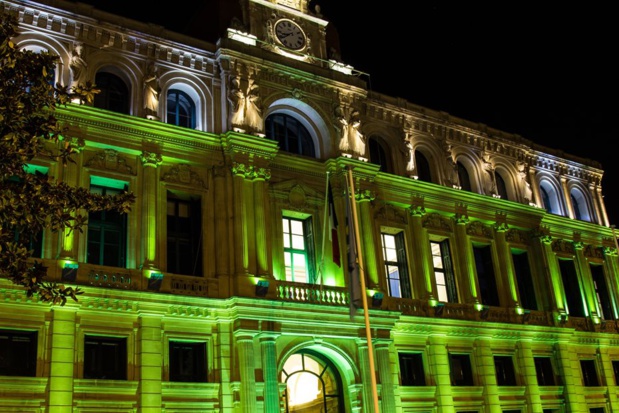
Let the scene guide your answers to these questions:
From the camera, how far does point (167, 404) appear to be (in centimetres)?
2514

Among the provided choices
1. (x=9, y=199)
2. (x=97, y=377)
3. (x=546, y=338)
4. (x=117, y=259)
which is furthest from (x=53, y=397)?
(x=546, y=338)

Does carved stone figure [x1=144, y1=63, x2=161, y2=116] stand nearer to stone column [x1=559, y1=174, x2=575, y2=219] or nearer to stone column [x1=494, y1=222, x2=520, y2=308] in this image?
stone column [x1=494, y1=222, x2=520, y2=308]

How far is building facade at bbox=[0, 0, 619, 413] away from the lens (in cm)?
2511

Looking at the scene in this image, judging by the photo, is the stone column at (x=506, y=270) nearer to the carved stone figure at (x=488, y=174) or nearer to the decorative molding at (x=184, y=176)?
the carved stone figure at (x=488, y=174)

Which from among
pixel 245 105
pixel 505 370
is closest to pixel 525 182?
pixel 505 370

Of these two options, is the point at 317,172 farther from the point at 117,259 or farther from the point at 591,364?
the point at 591,364

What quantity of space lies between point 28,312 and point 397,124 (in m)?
21.1

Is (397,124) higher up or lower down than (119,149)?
higher up

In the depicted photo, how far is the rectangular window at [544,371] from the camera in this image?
3600 cm

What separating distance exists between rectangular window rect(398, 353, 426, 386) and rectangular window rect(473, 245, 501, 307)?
5.84 m

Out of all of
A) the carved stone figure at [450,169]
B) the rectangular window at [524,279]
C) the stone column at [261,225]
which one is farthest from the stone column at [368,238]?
the rectangular window at [524,279]

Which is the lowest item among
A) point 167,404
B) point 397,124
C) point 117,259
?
point 167,404

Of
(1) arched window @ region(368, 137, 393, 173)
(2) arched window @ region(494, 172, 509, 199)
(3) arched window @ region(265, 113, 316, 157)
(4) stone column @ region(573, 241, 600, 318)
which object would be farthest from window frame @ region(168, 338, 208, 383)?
(4) stone column @ region(573, 241, 600, 318)

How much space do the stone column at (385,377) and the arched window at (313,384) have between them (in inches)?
71.4
